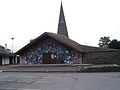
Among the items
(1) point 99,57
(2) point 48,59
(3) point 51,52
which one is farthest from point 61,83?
Result: (1) point 99,57

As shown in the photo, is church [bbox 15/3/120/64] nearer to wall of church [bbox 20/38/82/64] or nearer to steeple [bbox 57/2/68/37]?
wall of church [bbox 20/38/82/64]

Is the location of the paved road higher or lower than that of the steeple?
lower

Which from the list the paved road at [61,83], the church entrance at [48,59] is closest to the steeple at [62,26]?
the church entrance at [48,59]

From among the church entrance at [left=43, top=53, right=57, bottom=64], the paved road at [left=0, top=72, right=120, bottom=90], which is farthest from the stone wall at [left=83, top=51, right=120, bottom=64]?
the paved road at [left=0, top=72, right=120, bottom=90]

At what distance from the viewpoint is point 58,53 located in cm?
3575

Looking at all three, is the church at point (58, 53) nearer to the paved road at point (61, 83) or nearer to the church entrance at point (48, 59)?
the church entrance at point (48, 59)

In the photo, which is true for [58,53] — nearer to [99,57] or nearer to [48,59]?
[48,59]

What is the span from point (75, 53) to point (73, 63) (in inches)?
54.8

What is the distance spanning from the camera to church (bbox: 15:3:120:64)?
35094mm

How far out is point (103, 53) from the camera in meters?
36.2

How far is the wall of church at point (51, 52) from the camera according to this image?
3509cm

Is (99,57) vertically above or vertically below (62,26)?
below

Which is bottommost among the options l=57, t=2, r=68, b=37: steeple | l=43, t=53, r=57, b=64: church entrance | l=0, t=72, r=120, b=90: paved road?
l=0, t=72, r=120, b=90: paved road

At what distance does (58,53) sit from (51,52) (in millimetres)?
1039
